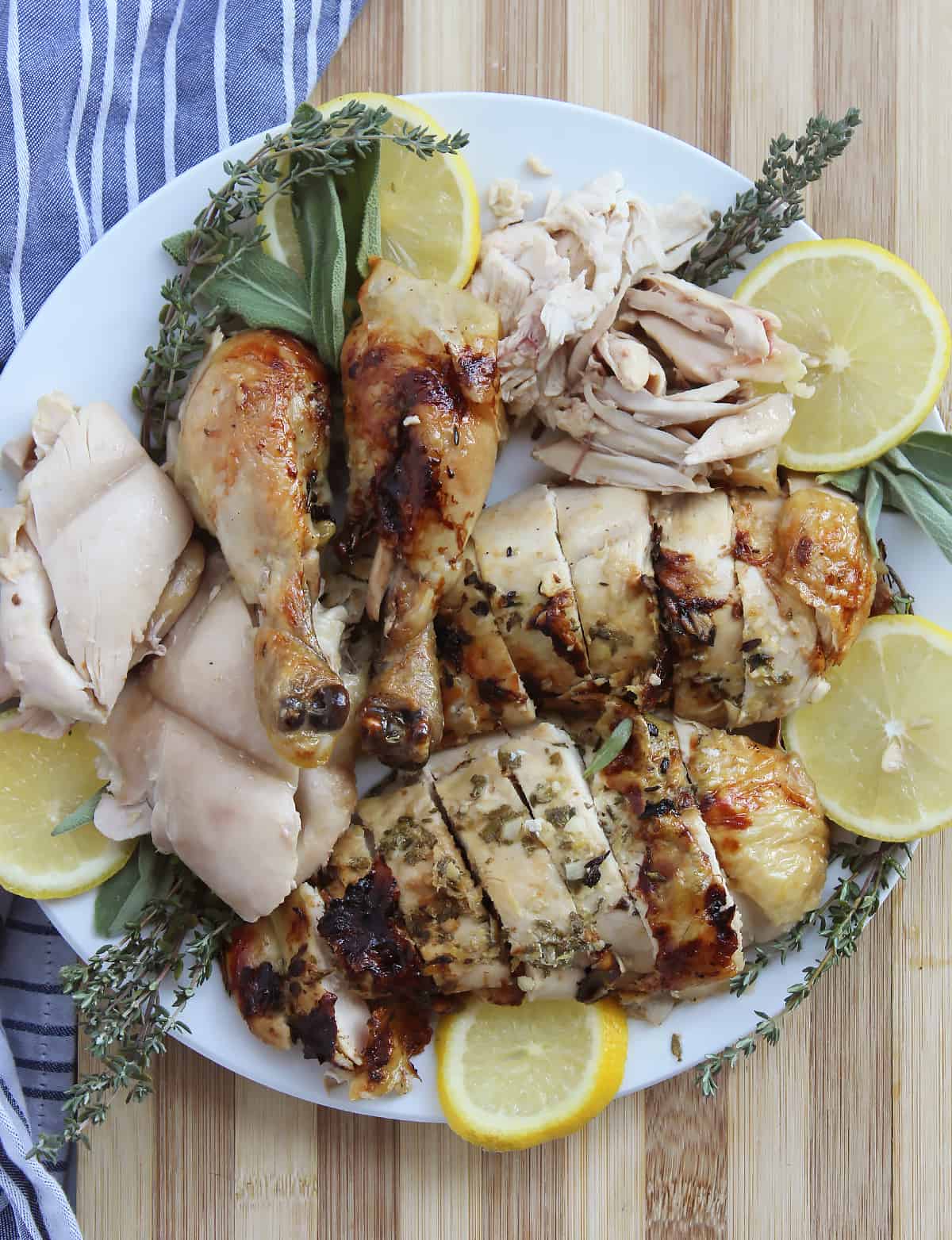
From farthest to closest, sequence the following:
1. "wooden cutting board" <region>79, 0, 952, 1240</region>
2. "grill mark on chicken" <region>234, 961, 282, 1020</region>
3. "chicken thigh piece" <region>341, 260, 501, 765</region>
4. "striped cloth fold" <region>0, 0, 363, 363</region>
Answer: "wooden cutting board" <region>79, 0, 952, 1240</region> < "striped cloth fold" <region>0, 0, 363, 363</region> < "grill mark on chicken" <region>234, 961, 282, 1020</region> < "chicken thigh piece" <region>341, 260, 501, 765</region>

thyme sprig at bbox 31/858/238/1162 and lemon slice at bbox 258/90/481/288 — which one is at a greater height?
lemon slice at bbox 258/90/481/288

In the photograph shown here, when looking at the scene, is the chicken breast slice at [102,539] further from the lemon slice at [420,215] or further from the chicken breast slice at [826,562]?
the chicken breast slice at [826,562]

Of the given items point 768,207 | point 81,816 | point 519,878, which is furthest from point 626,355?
point 81,816

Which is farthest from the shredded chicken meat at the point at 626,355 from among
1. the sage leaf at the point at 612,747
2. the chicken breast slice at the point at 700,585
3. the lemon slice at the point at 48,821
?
the lemon slice at the point at 48,821

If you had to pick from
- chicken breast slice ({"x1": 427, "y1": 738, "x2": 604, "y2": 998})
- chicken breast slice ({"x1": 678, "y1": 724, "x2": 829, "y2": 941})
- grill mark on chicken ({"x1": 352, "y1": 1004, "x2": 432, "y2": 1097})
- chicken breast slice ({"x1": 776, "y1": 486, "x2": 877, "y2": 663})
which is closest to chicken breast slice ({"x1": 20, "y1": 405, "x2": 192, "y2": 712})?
chicken breast slice ({"x1": 427, "y1": 738, "x2": 604, "y2": 998})

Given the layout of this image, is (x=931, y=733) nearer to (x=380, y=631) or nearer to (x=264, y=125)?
(x=380, y=631)

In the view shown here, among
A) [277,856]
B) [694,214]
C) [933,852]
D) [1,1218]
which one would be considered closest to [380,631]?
[277,856]

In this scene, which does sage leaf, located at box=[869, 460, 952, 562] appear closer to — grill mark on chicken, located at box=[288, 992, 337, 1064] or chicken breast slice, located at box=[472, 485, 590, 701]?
chicken breast slice, located at box=[472, 485, 590, 701]
